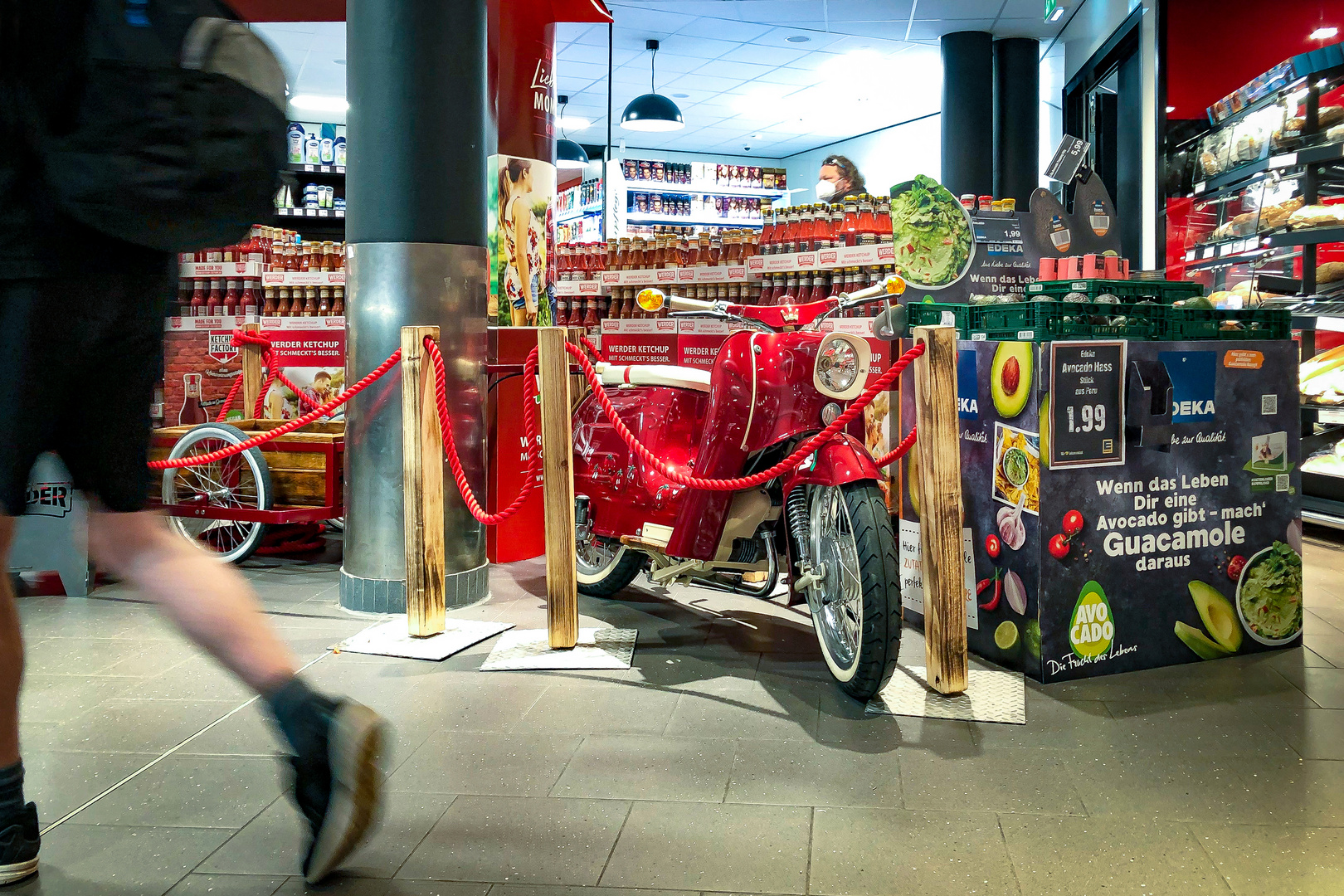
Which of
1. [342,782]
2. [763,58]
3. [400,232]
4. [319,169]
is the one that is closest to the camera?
[342,782]

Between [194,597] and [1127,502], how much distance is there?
8.09 ft

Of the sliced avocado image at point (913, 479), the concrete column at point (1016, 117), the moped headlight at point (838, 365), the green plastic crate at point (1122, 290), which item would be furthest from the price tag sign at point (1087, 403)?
the concrete column at point (1016, 117)

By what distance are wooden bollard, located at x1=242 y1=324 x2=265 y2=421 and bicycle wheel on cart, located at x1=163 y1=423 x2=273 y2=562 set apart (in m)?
0.67

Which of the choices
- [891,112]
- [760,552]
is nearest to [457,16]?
[760,552]

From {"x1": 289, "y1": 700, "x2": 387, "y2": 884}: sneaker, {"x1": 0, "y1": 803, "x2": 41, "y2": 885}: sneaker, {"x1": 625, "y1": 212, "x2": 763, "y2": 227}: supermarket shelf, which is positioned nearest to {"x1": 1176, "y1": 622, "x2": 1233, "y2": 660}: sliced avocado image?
{"x1": 289, "y1": 700, "x2": 387, "y2": 884}: sneaker

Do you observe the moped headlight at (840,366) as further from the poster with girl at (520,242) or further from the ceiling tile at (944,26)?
the ceiling tile at (944,26)

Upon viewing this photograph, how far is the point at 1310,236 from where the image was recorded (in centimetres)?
566

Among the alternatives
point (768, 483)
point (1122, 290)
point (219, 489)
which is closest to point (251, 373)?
point (219, 489)

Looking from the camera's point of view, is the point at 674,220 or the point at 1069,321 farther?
the point at 674,220

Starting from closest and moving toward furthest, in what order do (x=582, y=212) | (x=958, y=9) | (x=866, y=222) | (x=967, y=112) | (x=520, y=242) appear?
1. (x=520, y=242)
2. (x=866, y=222)
3. (x=958, y=9)
4. (x=967, y=112)
5. (x=582, y=212)

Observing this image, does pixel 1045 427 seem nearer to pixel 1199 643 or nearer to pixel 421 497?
pixel 1199 643

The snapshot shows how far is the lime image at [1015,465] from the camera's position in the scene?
3.04m

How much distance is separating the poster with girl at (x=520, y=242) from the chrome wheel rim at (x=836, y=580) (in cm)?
243

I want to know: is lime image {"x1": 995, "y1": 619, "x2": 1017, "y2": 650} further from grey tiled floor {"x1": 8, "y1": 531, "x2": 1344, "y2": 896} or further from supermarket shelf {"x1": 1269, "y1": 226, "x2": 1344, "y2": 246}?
supermarket shelf {"x1": 1269, "y1": 226, "x2": 1344, "y2": 246}
